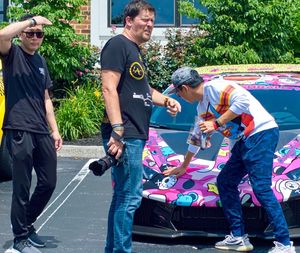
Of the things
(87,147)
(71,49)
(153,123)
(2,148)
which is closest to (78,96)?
(71,49)

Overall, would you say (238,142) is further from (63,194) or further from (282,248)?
(63,194)

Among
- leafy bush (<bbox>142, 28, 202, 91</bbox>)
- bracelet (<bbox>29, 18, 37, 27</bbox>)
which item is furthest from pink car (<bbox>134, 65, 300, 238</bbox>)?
leafy bush (<bbox>142, 28, 202, 91</bbox>)

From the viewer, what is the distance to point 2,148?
9.50 metres

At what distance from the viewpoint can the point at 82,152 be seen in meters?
11.8

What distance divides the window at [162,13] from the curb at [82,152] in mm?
4883

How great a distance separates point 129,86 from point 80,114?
6689mm

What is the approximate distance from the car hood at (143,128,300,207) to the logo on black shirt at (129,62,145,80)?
1.26 metres

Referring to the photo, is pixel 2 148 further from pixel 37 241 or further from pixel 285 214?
pixel 285 214

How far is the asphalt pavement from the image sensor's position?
7.03m

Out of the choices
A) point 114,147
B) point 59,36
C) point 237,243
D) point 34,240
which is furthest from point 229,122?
point 59,36

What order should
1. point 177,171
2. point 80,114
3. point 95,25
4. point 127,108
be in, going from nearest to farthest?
point 127,108 < point 177,171 < point 80,114 < point 95,25

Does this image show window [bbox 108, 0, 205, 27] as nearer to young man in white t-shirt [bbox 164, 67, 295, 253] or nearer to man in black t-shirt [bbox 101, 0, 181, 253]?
young man in white t-shirt [bbox 164, 67, 295, 253]

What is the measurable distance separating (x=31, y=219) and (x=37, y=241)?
238 mm

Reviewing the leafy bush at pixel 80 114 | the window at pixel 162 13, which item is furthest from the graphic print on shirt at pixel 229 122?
the window at pixel 162 13
